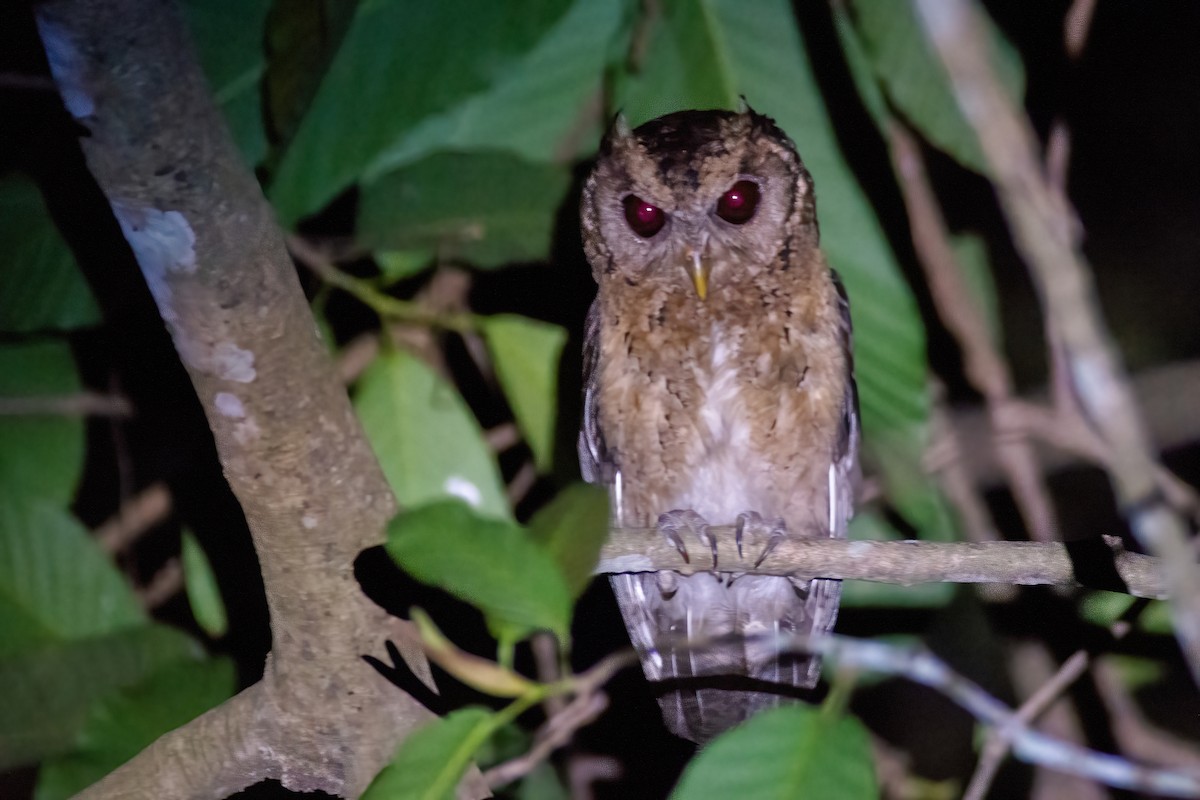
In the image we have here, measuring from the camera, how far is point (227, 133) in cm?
85

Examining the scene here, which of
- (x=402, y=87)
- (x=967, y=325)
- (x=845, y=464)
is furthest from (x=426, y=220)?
(x=967, y=325)

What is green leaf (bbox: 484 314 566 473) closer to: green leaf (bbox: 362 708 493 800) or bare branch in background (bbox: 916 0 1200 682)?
green leaf (bbox: 362 708 493 800)

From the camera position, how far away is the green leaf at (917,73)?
1.15 metres

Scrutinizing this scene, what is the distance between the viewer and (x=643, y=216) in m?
1.42

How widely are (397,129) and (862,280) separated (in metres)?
0.64

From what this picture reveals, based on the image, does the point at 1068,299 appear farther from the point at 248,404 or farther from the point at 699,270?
the point at 699,270

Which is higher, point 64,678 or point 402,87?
point 402,87

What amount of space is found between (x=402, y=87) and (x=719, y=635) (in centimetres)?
97

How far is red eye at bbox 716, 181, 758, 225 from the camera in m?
1.41

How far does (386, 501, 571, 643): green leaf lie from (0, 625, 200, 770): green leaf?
0.71 meters

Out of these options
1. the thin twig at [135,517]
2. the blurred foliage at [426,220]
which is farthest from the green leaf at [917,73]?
the thin twig at [135,517]

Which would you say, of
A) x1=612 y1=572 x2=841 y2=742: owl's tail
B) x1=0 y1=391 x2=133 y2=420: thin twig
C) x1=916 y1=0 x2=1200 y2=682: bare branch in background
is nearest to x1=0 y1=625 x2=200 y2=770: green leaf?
x1=0 y1=391 x2=133 y2=420: thin twig


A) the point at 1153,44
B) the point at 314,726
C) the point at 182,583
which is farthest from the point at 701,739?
the point at 1153,44

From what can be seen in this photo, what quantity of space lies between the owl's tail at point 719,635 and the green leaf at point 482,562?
773 millimetres
